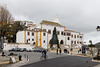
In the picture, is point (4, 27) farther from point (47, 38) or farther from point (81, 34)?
point (81, 34)

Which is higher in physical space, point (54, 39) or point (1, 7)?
point (1, 7)

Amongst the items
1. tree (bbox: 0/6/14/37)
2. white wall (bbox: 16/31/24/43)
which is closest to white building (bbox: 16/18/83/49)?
white wall (bbox: 16/31/24/43)

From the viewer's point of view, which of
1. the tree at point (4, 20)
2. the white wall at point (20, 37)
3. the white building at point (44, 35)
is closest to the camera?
the tree at point (4, 20)

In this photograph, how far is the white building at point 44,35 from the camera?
51.7 metres

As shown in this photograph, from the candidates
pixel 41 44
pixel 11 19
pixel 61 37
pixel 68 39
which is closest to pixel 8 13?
pixel 11 19

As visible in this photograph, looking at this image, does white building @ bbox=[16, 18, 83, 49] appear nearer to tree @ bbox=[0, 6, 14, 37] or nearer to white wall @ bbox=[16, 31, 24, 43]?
white wall @ bbox=[16, 31, 24, 43]

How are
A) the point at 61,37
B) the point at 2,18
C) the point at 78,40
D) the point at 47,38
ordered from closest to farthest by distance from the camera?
the point at 2,18
the point at 47,38
the point at 61,37
the point at 78,40

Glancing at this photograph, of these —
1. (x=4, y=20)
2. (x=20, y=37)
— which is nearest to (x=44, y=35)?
(x=20, y=37)

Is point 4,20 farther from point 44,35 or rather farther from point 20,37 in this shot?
point 44,35

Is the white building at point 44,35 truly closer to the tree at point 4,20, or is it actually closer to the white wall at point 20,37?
the white wall at point 20,37

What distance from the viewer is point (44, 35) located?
181 feet

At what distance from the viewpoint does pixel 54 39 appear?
56812mm

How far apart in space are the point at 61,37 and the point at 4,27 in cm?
3551

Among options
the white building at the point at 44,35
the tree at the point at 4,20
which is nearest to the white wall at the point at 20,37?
the white building at the point at 44,35
